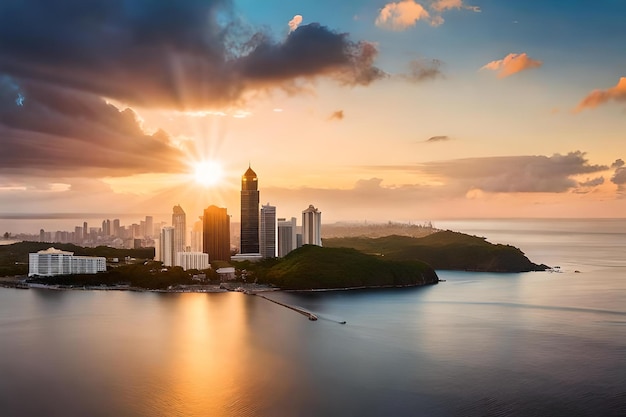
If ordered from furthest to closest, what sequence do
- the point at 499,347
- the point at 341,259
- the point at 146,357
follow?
the point at 341,259 < the point at 499,347 < the point at 146,357

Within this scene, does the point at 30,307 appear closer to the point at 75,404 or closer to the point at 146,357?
the point at 146,357

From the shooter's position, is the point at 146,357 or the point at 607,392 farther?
the point at 146,357

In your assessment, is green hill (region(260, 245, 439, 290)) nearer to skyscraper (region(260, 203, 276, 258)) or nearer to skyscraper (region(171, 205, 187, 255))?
skyscraper (region(171, 205, 187, 255))

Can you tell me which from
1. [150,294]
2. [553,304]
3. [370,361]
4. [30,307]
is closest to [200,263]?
[150,294]

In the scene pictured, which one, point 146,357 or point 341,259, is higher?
point 341,259

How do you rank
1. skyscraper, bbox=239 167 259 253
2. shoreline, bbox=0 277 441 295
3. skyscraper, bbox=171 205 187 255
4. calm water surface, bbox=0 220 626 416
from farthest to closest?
skyscraper, bbox=239 167 259 253
skyscraper, bbox=171 205 187 255
shoreline, bbox=0 277 441 295
calm water surface, bbox=0 220 626 416

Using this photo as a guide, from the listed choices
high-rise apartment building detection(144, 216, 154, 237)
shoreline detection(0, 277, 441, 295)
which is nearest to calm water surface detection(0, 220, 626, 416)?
shoreline detection(0, 277, 441, 295)

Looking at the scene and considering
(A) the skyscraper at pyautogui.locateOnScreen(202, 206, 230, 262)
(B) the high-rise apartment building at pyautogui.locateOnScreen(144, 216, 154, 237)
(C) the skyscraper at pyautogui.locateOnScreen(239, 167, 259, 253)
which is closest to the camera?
(A) the skyscraper at pyautogui.locateOnScreen(202, 206, 230, 262)

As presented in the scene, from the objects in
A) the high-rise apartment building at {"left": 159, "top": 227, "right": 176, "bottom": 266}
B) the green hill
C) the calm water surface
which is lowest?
the calm water surface
